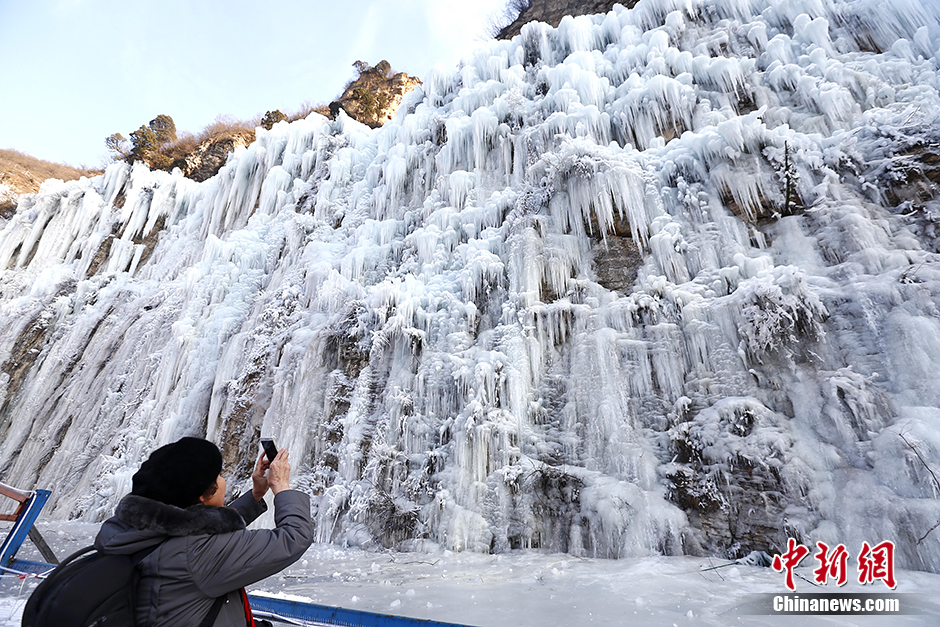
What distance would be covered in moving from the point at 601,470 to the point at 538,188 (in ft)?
15.5

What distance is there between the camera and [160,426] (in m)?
8.55

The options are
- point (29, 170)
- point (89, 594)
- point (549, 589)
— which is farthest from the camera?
point (29, 170)

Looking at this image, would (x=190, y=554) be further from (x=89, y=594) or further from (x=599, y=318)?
(x=599, y=318)

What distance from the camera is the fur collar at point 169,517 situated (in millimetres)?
1140

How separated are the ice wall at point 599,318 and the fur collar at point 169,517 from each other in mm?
4546

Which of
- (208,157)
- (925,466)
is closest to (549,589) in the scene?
(925,466)

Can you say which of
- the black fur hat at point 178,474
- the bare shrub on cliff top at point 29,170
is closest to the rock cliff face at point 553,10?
the black fur hat at point 178,474

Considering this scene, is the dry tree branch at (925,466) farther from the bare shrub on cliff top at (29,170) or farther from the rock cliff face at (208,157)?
the bare shrub on cliff top at (29,170)

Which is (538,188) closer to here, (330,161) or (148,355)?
(330,161)

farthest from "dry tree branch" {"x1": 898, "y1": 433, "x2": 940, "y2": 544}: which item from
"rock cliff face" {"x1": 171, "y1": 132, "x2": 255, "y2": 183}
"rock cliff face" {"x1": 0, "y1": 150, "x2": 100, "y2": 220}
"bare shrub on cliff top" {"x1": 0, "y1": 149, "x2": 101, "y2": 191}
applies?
"bare shrub on cliff top" {"x1": 0, "y1": 149, "x2": 101, "y2": 191}

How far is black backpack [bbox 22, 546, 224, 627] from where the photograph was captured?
0.96m

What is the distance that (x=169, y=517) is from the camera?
1172 millimetres

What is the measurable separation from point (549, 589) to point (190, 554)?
127 inches

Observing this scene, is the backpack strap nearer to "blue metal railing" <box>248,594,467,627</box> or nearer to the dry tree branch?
"blue metal railing" <box>248,594,467,627</box>
